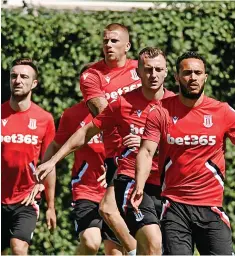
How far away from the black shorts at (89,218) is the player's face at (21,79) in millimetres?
1414

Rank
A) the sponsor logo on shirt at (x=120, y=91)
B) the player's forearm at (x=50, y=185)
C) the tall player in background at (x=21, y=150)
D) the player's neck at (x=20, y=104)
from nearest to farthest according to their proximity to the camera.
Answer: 1. the sponsor logo on shirt at (x=120, y=91)
2. the tall player in background at (x=21, y=150)
3. the player's forearm at (x=50, y=185)
4. the player's neck at (x=20, y=104)

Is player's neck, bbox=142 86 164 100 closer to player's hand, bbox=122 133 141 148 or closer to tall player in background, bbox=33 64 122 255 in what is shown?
player's hand, bbox=122 133 141 148

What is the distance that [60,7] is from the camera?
1591cm

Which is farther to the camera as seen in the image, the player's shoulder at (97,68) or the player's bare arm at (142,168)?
the player's shoulder at (97,68)

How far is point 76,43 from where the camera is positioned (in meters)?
15.7

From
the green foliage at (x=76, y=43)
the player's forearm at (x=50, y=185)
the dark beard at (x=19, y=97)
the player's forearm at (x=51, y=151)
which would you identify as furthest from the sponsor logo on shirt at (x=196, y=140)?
the green foliage at (x=76, y=43)

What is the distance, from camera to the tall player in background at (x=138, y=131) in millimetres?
11523

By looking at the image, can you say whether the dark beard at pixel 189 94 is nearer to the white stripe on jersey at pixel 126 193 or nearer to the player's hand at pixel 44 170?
the player's hand at pixel 44 170

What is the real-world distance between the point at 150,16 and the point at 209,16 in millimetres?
803

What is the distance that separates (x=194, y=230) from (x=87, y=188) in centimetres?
339

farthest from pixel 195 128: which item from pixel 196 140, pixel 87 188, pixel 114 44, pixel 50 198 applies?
pixel 50 198

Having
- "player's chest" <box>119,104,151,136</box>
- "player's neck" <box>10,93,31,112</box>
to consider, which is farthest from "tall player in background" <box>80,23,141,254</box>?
"player's neck" <box>10,93,31,112</box>

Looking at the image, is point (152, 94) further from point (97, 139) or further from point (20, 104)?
point (20, 104)

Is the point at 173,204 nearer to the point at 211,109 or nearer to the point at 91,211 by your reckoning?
the point at 211,109
